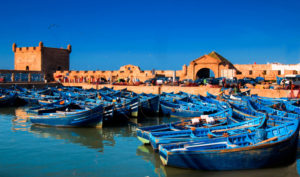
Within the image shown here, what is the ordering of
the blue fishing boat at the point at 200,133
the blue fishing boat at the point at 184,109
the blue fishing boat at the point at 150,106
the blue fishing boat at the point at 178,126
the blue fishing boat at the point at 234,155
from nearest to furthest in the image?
the blue fishing boat at the point at 234,155, the blue fishing boat at the point at 200,133, the blue fishing boat at the point at 178,126, the blue fishing boat at the point at 184,109, the blue fishing boat at the point at 150,106

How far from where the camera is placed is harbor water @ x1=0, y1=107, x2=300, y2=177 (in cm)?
860

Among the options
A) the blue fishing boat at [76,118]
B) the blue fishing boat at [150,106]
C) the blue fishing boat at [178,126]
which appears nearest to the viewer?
the blue fishing boat at [178,126]

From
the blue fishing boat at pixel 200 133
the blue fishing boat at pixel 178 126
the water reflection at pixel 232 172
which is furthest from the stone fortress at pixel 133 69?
the water reflection at pixel 232 172

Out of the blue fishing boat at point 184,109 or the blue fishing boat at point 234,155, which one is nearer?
the blue fishing boat at point 234,155

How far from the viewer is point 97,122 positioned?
14.6 meters

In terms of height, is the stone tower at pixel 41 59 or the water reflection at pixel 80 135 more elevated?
the stone tower at pixel 41 59

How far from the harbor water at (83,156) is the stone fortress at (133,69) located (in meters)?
21.3

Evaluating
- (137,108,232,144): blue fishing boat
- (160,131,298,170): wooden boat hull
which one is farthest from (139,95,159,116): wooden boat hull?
(160,131,298,170): wooden boat hull

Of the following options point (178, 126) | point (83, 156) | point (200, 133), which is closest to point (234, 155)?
point (200, 133)

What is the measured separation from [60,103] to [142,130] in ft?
29.7

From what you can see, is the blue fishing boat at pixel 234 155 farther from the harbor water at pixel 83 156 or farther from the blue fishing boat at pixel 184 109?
the blue fishing boat at pixel 184 109

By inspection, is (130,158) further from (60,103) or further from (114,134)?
(60,103)

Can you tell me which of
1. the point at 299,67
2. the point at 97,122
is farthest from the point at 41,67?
the point at 299,67

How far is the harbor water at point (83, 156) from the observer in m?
8.60
